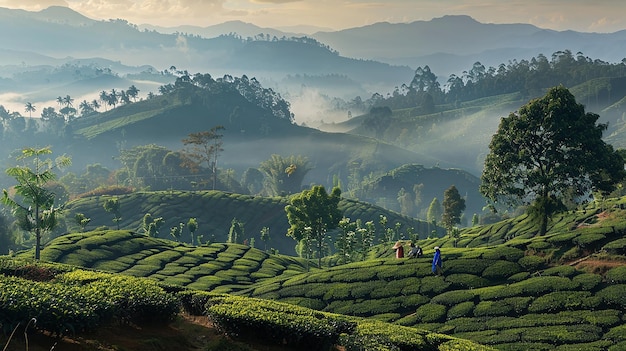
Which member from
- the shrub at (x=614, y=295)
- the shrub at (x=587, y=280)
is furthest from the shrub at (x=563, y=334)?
the shrub at (x=587, y=280)

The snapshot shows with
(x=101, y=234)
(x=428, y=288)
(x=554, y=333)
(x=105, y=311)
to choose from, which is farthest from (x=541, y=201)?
(x=101, y=234)

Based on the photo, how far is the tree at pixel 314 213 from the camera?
63.2m

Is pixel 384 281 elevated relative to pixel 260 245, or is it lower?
elevated

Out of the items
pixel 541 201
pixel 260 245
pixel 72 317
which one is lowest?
pixel 260 245

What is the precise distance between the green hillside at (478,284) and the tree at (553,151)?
5.26 metres

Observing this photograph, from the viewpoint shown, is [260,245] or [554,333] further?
[260,245]

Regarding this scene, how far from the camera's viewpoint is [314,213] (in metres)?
63.5

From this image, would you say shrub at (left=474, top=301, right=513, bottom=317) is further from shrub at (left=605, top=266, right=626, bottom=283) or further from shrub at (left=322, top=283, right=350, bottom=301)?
shrub at (left=322, top=283, right=350, bottom=301)

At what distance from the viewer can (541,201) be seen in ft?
158

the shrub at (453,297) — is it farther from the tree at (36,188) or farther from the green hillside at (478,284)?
the tree at (36,188)

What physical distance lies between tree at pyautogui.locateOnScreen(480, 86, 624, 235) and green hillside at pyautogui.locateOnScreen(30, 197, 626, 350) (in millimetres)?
5265

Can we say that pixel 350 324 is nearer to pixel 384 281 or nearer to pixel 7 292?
pixel 7 292

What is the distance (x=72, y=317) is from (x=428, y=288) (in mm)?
26738

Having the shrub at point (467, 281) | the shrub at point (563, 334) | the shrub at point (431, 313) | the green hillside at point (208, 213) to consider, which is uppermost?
the shrub at point (563, 334)
